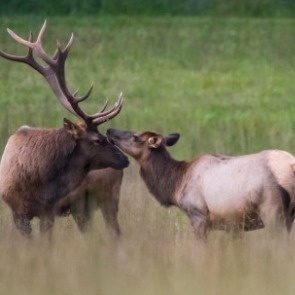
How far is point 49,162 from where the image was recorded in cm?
1204

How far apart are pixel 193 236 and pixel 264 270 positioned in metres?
2.07

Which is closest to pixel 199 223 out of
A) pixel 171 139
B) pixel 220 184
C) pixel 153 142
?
pixel 220 184

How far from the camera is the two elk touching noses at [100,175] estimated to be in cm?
1130

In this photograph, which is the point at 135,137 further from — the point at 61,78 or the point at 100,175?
the point at 61,78

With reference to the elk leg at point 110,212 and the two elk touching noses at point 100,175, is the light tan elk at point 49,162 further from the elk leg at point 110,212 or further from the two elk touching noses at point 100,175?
the elk leg at point 110,212

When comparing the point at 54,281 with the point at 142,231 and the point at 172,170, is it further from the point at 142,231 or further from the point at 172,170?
the point at 172,170

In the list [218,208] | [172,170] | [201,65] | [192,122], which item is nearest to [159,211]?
[172,170]

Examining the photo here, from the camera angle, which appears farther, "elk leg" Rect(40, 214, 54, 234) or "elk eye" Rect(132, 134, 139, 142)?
"elk eye" Rect(132, 134, 139, 142)

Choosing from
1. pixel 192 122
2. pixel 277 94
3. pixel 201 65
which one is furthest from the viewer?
pixel 201 65

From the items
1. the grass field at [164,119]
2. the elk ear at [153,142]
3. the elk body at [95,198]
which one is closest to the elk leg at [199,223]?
the grass field at [164,119]

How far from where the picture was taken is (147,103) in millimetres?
22594

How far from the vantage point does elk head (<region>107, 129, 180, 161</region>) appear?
12164mm

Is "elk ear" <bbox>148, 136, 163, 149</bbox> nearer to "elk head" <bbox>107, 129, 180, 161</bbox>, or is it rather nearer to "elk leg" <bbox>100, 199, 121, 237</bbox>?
"elk head" <bbox>107, 129, 180, 161</bbox>

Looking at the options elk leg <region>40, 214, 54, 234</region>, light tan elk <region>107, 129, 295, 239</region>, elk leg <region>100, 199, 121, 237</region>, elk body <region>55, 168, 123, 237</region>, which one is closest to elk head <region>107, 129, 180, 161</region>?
light tan elk <region>107, 129, 295, 239</region>
